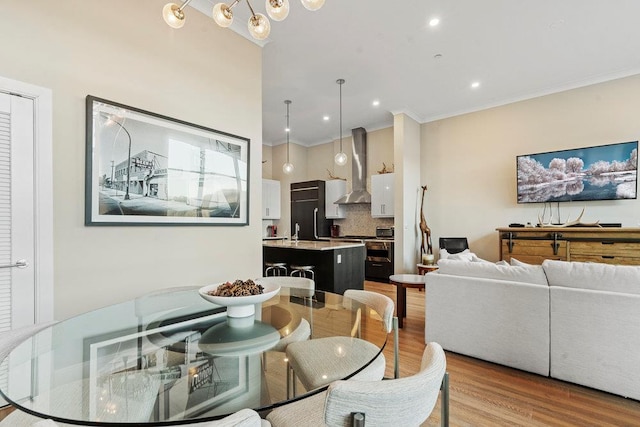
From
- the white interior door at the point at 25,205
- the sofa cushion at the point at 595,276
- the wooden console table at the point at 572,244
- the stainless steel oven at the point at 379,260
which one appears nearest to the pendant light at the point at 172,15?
the white interior door at the point at 25,205

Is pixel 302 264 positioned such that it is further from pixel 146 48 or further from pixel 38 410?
pixel 38 410

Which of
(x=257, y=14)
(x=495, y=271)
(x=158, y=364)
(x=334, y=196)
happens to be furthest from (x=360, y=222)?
(x=158, y=364)

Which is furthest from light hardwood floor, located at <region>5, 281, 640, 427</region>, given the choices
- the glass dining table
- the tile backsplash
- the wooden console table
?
the tile backsplash

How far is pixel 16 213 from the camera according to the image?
6.07ft

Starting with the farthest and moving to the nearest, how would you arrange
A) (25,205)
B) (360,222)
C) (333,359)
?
(360,222)
(25,205)
(333,359)

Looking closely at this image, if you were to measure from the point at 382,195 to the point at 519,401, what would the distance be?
4.75m

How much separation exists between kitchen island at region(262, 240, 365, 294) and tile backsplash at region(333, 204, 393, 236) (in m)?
2.24

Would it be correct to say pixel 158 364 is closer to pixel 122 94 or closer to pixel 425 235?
pixel 122 94

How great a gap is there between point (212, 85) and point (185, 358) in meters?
2.54

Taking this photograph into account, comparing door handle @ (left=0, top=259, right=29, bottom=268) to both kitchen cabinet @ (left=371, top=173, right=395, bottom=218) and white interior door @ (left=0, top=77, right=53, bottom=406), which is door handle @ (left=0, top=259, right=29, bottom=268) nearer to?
white interior door @ (left=0, top=77, right=53, bottom=406)

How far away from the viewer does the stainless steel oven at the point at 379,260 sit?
19.8 ft

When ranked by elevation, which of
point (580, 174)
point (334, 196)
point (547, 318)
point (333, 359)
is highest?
point (580, 174)

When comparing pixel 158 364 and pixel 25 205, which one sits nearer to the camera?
pixel 158 364

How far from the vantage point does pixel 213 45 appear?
2.92 metres
